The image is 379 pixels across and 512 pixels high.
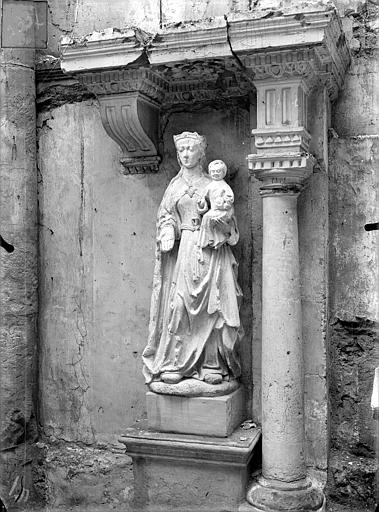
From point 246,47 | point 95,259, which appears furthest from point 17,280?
point 246,47

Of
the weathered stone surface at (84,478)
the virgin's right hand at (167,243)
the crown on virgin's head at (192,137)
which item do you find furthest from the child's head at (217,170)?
the weathered stone surface at (84,478)

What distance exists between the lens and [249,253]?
4078 millimetres

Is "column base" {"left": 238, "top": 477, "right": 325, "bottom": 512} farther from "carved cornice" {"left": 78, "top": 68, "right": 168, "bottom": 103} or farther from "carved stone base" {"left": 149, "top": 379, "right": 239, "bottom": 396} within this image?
"carved cornice" {"left": 78, "top": 68, "right": 168, "bottom": 103}

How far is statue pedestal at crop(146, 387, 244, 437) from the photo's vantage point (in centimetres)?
373

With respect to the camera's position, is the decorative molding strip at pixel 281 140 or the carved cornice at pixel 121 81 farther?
the carved cornice at pixel 121 81

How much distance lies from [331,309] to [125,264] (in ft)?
4.59

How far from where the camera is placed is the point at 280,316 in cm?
369

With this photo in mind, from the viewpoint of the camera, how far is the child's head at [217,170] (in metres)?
3.80

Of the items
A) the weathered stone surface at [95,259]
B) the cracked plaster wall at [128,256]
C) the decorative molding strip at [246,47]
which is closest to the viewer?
the decorative molding strip at [246,47]

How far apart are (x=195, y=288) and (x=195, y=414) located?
0.74 m

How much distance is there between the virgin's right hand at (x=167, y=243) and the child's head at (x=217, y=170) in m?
0.44

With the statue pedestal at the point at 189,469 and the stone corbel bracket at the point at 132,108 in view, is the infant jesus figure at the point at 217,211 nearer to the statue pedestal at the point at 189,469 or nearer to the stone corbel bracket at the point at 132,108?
the stone corbel bracket at the point at 132,108

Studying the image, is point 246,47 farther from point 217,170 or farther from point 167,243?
point 167,243

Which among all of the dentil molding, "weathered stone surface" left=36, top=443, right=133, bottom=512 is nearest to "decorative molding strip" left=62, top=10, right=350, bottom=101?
the dentil molding
